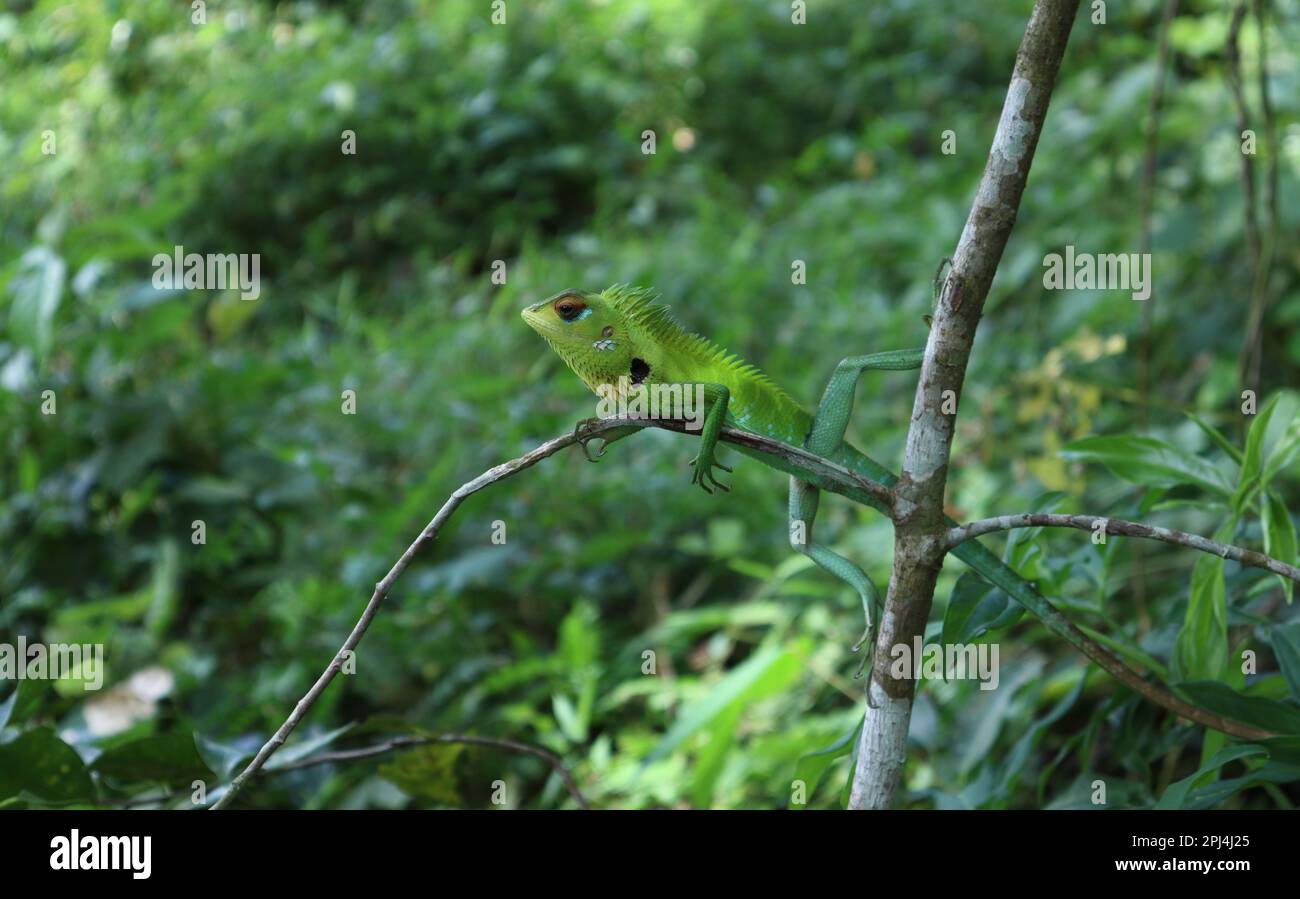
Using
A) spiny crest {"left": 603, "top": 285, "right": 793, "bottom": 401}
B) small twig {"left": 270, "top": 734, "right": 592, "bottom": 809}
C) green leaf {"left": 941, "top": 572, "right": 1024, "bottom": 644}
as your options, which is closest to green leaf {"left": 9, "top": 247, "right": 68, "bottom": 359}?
small twig {"left": 270, "top": 734, "right": 592, "bottom": 809}

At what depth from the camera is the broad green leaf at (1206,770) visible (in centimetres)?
166

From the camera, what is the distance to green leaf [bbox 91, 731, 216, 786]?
2.01 meters

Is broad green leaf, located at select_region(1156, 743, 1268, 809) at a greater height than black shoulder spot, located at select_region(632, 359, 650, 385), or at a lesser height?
lesser

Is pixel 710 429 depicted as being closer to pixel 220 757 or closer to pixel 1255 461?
pixel 1255 461

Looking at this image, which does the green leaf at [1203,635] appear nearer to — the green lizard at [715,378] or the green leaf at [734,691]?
the green lizard at [715,378]

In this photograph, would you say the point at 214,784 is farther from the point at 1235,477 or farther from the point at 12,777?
the point at 1235,477

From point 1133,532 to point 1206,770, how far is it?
17.7 inches

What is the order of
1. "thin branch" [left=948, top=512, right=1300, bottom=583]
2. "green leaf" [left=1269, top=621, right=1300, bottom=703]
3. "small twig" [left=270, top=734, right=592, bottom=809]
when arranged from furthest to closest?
1. "small twig" [left=270, top=734, right=592, bottom=809]
2. "green leaf" [left=1269, top=621, right=1300, bottom=703]
3. "thin branch" [left=948, top=512, right=1300, bottom=583]

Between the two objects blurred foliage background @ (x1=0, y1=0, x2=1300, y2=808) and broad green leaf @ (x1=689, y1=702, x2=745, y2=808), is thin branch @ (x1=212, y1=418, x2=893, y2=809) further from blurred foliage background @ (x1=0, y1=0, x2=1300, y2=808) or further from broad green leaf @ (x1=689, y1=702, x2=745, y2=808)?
broad green leaf @ (x1=689, y1=702, x2=745, y2=808)

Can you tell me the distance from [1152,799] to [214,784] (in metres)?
1.75

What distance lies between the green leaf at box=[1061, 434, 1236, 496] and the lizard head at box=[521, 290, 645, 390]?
2.68 ft

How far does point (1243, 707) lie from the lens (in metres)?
1.77

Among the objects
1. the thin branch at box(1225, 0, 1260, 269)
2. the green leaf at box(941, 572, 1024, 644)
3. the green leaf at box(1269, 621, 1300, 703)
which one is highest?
the thin branch at box(1225, 0, 1260, 269)

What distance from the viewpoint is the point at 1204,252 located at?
16.9 feet
